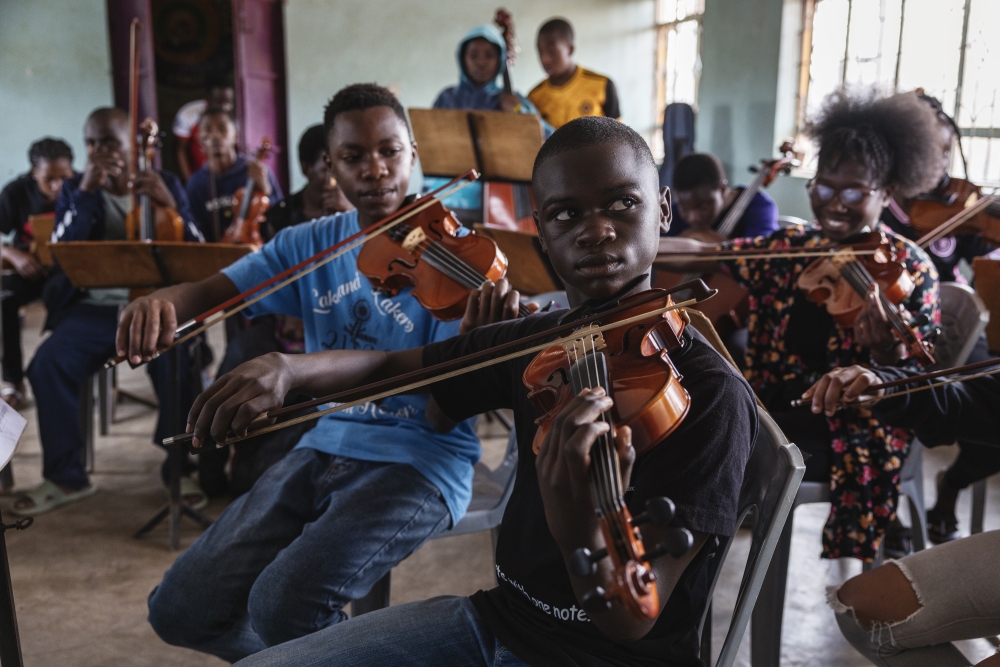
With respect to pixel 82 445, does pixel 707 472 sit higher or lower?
higher

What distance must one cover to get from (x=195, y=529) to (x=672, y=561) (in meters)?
2.00

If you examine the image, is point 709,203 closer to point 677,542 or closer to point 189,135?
point 677,542

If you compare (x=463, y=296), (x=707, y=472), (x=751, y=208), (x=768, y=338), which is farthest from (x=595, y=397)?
(x=751, y=208)

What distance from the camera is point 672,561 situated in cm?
Answer: 85

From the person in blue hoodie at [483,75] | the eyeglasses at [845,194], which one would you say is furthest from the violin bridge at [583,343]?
the person in blue hoodie at [483,75]

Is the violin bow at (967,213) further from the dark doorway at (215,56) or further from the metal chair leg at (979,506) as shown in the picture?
the dark doorway at (215,56)

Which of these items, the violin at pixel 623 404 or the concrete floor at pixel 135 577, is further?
the concrete floor at pixel 135 577

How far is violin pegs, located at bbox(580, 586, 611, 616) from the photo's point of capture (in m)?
0.71

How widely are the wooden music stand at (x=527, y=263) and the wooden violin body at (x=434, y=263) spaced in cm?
65

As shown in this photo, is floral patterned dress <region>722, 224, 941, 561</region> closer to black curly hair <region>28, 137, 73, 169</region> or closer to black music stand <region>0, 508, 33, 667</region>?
black music stand <region>0, 508, 33, 667</region>

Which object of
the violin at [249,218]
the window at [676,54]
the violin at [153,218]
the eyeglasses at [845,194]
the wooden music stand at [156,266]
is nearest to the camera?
the eyeglasses at [845,194]

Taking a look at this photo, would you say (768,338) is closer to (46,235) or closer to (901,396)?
(901,396)

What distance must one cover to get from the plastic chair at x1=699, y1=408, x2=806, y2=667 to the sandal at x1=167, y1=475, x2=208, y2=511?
1.96m

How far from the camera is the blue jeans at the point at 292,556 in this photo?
1.29 meters
